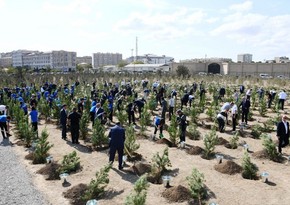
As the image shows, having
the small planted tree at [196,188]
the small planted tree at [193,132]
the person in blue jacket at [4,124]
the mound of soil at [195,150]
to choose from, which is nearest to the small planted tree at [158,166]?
the small planted tree at [196,188]

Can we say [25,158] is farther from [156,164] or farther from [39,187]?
[156,164]

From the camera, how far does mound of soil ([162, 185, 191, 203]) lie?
24.8 feet

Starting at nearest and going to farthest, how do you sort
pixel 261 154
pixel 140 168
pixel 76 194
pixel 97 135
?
pixel 76 194 → pixel 140 168 → pixel 261 154 → pixel 97 135

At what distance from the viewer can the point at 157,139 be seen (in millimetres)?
12969

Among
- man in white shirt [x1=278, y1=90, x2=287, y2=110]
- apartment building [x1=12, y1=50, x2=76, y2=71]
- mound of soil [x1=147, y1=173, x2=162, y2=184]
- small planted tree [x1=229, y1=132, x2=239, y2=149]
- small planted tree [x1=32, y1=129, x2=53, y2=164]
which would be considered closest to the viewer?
mound of soil [x1=147, y1=173, x2=162, y2=184]

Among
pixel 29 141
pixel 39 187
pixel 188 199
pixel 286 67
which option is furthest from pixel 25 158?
pixel 286 67

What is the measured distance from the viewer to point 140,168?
9359mm

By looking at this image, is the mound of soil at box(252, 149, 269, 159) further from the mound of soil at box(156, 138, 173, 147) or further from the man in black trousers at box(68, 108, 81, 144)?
the man in black trousers at box(68, 108, 81, 144)

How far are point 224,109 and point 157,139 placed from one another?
339cm

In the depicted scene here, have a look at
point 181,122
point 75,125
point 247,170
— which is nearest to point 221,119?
point 181,122

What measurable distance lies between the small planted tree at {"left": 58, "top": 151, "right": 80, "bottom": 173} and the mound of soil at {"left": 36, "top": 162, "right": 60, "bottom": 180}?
144 mm

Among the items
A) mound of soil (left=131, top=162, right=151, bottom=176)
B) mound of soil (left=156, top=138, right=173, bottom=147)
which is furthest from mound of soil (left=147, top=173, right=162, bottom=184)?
mound of soil (left=156, top=138, right=173, bottom=147)

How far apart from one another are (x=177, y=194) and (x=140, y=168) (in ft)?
6.38

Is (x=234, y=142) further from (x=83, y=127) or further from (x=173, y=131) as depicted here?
(x=83, y=127)
